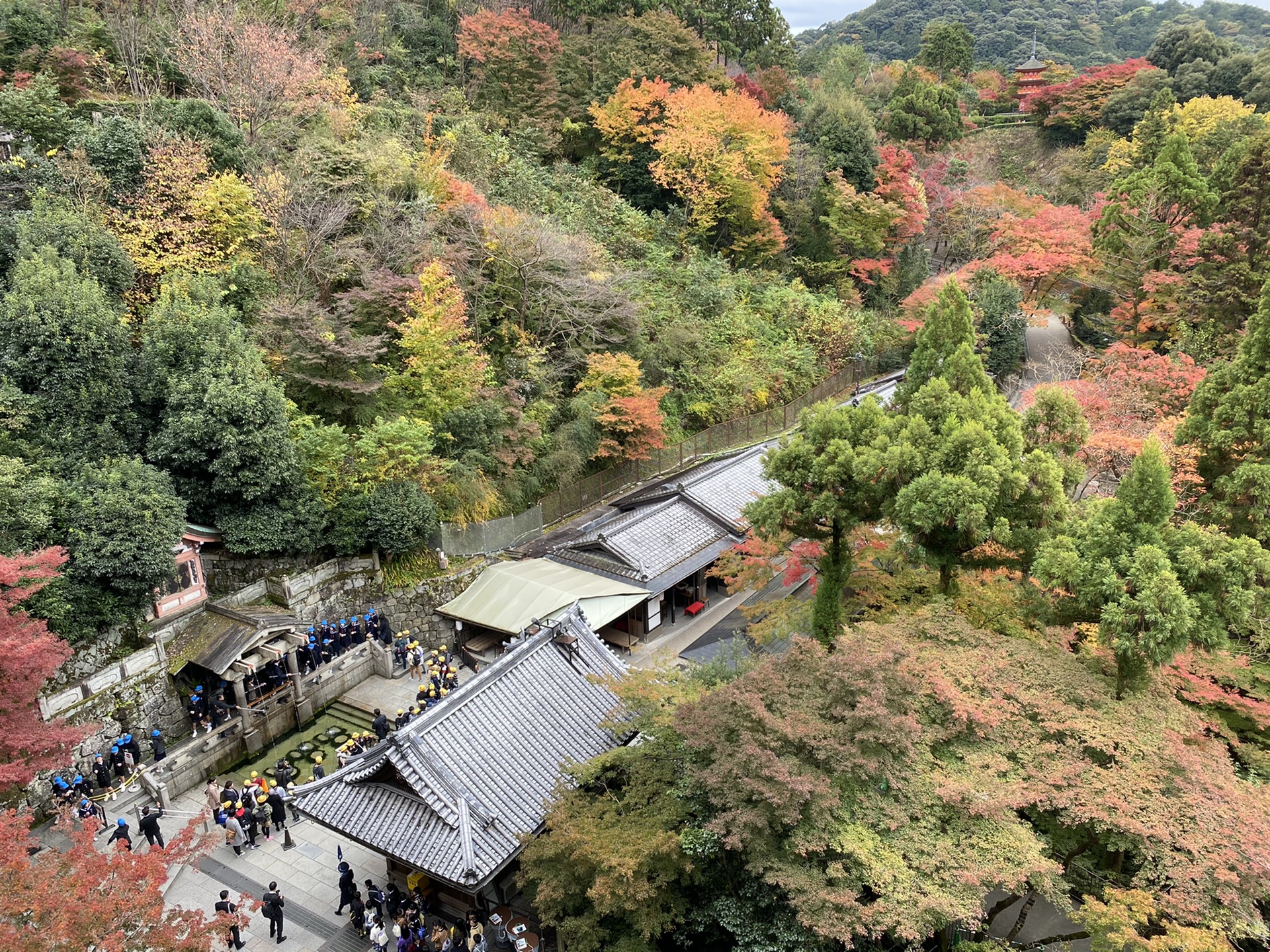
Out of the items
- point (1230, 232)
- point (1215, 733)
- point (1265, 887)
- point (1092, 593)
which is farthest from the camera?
point (1230, 232)

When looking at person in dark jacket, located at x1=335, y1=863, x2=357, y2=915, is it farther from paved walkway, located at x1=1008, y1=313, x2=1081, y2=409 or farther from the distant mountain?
the distant mountain

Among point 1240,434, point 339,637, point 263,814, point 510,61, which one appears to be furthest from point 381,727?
point 510,61

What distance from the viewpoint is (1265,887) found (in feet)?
35.0

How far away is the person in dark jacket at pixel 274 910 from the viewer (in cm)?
1472

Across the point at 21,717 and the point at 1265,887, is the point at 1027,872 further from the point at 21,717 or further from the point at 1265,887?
the point at 21,717

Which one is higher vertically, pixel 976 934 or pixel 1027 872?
pixel 1027 872

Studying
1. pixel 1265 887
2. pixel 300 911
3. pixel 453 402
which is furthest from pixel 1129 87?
pixel 300 911

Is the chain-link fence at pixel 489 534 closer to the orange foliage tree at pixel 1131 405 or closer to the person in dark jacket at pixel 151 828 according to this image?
the person in dark jacket at pixel 151 828

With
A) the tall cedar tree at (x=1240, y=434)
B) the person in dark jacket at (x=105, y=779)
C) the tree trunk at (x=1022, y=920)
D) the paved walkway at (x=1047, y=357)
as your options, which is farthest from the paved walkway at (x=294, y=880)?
the paved walkway at (x=1047, y=357)

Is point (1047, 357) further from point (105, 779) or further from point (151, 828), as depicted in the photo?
point (105, 779)

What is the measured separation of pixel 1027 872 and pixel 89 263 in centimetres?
2480

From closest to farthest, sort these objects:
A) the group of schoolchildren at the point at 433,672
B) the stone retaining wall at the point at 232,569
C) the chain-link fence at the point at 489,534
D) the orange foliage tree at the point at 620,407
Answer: the group of schoolchildren at the point at 433,672, the stone retaining wall at the point at 232,569, the chain-link fence at the point at 489,534, the orange foliage tree at the point at 620,407

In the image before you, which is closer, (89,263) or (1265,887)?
(1265,887)

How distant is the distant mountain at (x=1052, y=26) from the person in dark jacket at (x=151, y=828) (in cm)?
8545
